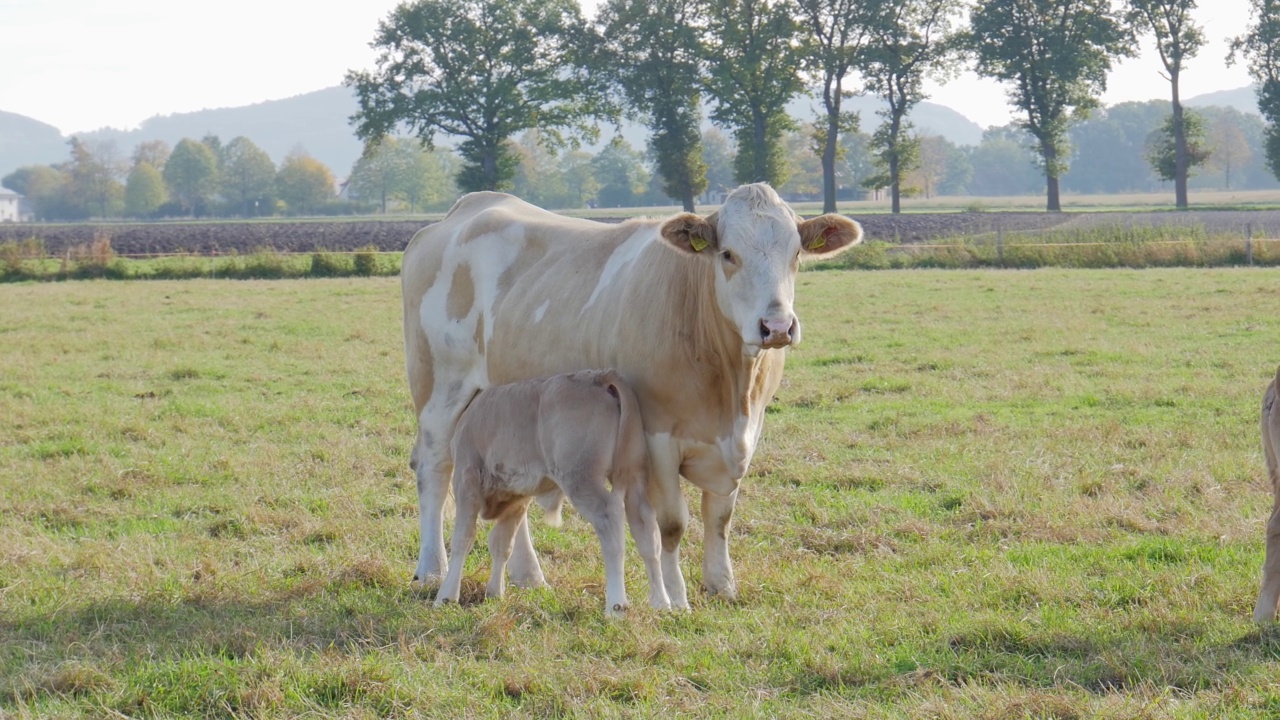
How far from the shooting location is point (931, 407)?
1090 cm

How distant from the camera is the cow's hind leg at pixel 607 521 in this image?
542cm

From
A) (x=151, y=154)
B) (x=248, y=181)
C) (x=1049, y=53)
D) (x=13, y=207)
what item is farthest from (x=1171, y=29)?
(x=13, y=207)

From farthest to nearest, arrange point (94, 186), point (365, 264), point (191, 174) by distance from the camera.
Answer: point (94, 186), point (191, 174), point (365, 264)

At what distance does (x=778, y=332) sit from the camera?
497 centimetres

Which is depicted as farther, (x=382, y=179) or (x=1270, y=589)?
(x=382, y=179)

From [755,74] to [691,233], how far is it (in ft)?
176

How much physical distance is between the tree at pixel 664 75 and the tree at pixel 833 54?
5458 mm

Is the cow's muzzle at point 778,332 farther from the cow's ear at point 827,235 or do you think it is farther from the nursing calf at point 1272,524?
the nursing calf at point 1272,524

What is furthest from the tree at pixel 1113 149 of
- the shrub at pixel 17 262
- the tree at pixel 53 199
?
the shrub at pixel 17 262

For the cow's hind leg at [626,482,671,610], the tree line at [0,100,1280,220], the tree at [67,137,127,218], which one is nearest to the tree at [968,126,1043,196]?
the tree line at [0,100,1280,220]

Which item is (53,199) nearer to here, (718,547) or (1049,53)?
(1049,53)

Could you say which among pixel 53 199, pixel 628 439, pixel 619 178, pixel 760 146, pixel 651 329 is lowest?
pixel 628 439

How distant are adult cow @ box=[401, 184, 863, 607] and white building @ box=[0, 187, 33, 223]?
6850 inches

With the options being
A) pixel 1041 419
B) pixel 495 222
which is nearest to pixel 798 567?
pixel 495 222
